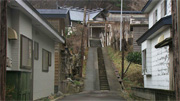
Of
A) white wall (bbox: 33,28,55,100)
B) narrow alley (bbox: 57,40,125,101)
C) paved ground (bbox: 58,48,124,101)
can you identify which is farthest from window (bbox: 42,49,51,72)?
paved ground (bbox: 58,48,124,101)

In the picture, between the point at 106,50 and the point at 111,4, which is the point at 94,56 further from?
the point at 111,4

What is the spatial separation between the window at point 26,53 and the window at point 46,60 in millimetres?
4133

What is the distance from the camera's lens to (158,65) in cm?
1688

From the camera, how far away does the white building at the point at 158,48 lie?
14113 millimetres

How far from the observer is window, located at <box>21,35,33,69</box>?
1217 cm

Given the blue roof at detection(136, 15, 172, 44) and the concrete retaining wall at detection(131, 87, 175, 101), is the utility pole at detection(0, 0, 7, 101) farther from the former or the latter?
the blue roof at detection(136, 15, 172, 44)

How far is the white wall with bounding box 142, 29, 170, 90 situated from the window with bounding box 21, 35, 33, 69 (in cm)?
686

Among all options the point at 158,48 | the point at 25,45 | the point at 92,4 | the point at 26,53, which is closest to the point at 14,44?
the point at 25,45

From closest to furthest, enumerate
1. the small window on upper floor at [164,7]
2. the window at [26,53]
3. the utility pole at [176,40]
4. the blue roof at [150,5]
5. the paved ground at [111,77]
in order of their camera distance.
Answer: the utility pole at [176,40] < the window at [26,53] < the small window on upper floor at [164,7] < the blue roof at [150,5] < the paved ground at [111,77]

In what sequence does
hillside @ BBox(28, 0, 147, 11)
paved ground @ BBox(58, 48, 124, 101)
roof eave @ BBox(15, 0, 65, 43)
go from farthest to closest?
hillside @ BBox(28, 0, 147, 11)
paved ground @ BBox(58, 48, 124, 101)
roof eave @ BBox(15, 0, 65, 43)

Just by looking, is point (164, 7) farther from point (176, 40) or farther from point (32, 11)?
point (176, 40)

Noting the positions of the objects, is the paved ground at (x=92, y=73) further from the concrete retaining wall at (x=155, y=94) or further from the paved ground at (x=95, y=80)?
the concrete retaining wall at (x=155, y=94)

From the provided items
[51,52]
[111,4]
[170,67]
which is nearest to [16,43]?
[170,67]

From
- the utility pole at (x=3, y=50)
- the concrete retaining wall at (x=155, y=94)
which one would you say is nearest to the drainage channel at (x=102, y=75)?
the concrete retaining wall at (x=155, y=94)
